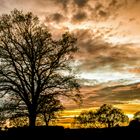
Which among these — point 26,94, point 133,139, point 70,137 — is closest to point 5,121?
point 26,94

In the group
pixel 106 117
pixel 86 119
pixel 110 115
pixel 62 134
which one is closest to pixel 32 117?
pixel 62 134

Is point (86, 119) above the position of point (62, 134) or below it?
above

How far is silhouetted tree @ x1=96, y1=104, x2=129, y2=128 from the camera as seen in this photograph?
90.4 meters

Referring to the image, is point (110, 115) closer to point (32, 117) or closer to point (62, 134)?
point (32, 117)

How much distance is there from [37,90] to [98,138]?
14708 mm

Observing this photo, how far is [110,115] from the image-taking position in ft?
295

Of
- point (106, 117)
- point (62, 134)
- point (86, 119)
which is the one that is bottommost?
point (62, 134)

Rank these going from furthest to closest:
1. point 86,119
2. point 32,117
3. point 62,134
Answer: point 86,119 → point 32,117 → point 62,134

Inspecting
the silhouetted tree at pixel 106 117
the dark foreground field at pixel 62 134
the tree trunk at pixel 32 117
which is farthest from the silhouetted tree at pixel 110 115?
the dark foreground field at pixel 62 134

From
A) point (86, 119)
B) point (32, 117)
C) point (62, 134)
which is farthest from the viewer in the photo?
point (86, 119)

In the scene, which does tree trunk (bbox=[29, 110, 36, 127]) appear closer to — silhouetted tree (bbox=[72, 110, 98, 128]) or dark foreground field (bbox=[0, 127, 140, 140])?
dark foreground field (bbox=[0, 127, 140, 140])

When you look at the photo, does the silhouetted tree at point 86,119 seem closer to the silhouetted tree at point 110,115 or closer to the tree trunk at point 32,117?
the silhouetted tree at point 110,115

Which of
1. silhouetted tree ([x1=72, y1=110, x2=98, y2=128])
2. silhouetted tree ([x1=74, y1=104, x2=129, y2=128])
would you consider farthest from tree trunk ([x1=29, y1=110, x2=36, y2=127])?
silhouetted tree ([x1=72, y1=110, x2=98, y2=128])

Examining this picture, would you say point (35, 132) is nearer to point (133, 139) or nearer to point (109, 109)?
point (133, 139)
